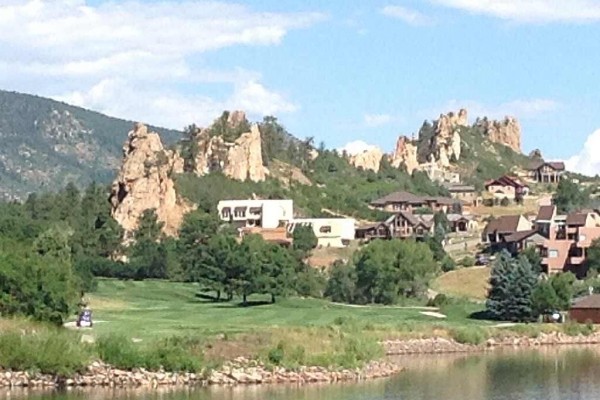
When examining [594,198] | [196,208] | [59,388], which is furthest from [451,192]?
[59,388]

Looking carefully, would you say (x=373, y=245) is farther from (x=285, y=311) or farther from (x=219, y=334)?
(x=219, y=334)

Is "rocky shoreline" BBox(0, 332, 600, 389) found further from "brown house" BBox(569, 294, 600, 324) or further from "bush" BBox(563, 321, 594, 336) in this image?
"brown house" BBox(569, 294, 600, 324)

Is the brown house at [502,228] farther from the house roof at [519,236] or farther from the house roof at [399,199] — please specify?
the house roof at [399,199]

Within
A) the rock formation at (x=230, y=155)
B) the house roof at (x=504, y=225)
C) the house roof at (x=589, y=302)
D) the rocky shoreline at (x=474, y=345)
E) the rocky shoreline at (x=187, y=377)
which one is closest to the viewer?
the rocky shoreline at (x=187, y=377)

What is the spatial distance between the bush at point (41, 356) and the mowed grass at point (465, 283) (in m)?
48.4

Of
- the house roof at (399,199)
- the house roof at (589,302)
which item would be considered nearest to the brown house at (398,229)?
the house roof at (399,199)

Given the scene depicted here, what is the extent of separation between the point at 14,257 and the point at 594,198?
10163 cm

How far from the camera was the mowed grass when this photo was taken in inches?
3701

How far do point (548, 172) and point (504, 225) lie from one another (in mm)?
51041

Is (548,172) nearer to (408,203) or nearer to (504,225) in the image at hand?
(408,203)

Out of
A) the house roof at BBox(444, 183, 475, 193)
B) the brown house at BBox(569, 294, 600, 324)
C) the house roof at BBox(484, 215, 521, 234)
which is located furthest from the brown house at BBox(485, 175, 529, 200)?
the brown house at BBox(569, 294, 600, 324)

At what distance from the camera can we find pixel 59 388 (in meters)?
45.7

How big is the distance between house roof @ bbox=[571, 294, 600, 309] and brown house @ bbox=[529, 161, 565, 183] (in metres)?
88.3

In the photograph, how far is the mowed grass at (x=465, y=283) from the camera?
9400 centimetres
